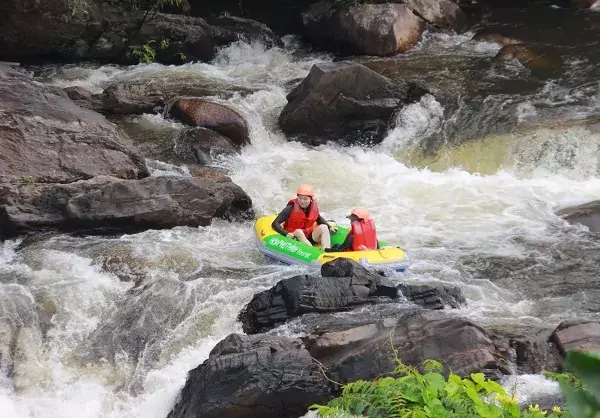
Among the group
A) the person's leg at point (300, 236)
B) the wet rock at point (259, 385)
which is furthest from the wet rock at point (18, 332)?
the person's leg at point (300, 236)

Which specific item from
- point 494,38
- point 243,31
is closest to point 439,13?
point 494,38

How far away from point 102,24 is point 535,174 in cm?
799

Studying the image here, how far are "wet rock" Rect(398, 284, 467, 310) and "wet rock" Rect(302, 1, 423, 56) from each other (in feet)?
24.8

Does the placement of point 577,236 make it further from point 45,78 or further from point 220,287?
point 45,78

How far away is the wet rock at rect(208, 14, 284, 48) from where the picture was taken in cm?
1379

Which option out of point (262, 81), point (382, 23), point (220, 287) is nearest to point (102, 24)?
point (262, 81)

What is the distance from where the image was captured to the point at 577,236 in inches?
311

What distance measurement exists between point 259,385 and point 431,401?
2060mm

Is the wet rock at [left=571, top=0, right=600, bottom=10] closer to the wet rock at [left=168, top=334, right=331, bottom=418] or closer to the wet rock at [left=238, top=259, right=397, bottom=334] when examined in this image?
the wet rock at [left=238, top=259, right=397, bottom=334]

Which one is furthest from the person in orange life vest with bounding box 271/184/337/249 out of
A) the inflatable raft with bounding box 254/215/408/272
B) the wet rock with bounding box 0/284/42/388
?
the wet rock with bounding box 0/284/42/388

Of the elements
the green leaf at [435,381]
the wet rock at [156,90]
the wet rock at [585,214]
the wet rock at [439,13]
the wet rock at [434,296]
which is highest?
the wet rock at [439,13]

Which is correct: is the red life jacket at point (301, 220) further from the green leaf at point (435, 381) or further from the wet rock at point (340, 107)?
the green leaf at point (435, 381)

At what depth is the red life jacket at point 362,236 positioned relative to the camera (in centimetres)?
725

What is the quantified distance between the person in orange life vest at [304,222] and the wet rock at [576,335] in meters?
2.88
